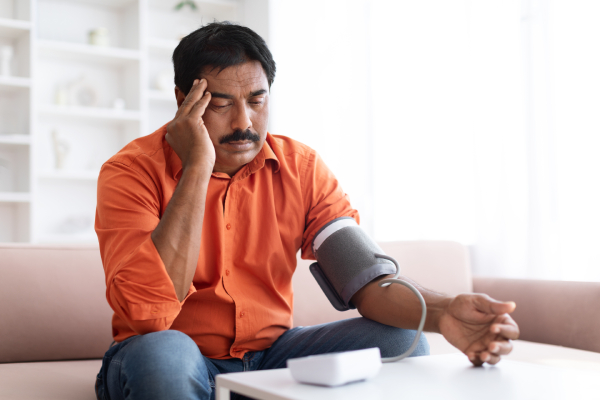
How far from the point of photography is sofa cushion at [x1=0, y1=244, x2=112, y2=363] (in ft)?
4.93

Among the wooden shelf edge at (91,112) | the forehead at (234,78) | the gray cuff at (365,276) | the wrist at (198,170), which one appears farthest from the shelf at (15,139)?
the gray cuff at (365,276)

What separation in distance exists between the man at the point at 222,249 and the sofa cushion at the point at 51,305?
41cm

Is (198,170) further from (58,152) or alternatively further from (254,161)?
(58,152)

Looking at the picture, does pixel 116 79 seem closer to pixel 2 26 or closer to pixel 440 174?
pixel 2 26

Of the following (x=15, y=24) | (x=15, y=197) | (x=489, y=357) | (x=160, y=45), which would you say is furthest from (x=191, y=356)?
(x=160, y=45)

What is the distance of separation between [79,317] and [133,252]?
0.62 metres

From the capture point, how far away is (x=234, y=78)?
4.19ft

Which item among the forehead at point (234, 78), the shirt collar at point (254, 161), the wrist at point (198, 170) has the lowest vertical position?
the wrist at point (198, 170)

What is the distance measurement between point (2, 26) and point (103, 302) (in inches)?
106

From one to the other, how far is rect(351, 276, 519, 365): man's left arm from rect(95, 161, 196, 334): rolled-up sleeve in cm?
38

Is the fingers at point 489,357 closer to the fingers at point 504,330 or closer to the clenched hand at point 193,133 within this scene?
the fingers at point 504,330

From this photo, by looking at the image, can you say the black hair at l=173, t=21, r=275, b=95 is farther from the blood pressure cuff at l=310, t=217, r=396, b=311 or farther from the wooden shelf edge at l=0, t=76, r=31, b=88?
the wooden shelf edge at l=0, t=76, r=31, b=88

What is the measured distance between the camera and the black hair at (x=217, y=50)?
128 cm

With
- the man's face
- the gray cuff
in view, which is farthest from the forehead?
the gray cuff
